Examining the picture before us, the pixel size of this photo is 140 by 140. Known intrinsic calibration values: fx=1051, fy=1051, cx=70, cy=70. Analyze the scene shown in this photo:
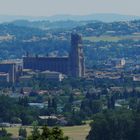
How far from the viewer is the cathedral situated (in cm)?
12662

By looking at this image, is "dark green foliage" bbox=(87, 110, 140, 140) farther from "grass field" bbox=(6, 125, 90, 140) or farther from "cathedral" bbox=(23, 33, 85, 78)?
"cathedral" bbox=(23, 33, 85, 78)

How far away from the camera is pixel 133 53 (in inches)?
7008

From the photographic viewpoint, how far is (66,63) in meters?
129

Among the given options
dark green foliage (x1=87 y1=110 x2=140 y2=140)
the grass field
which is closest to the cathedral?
the grass field

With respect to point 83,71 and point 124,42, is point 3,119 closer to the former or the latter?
point 83,71

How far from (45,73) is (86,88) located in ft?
61.1

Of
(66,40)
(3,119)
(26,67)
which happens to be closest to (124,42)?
(66,40)

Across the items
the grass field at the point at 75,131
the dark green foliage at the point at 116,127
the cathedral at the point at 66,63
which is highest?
the dark green foliage at the point at 116,127

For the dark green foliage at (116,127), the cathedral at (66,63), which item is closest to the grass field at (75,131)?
the dark green foliage at (116,127)

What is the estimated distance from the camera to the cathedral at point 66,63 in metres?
127

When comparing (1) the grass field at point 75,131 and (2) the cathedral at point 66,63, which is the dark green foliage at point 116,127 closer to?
(1) the grass field at point 75,131

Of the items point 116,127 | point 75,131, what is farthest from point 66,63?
point 116,127

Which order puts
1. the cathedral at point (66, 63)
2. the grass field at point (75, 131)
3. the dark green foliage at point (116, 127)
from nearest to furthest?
1. the dark green foliage at point (116, 127)
2. the grass field at point (75, 131)
3. the cathedral at point (66, 63)

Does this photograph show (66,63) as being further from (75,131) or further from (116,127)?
(116,127)
